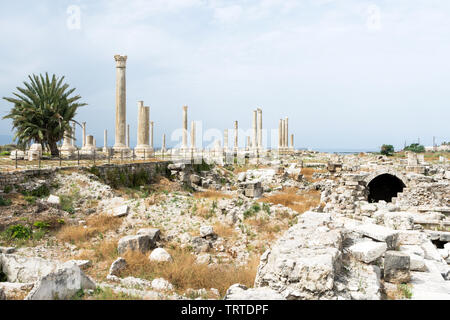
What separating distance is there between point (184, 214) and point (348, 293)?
26.5 ft

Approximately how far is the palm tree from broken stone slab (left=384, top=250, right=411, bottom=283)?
19.8 metres

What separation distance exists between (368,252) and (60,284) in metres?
5.14

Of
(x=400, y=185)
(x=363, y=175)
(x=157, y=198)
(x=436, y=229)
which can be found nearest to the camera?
(x=436, y=229)

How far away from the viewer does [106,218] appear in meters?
11.5

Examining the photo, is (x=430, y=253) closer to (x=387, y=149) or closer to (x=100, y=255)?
(x=100, y=255)

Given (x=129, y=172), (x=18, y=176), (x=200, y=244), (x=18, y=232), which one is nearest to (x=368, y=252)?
(x=200, y=244)

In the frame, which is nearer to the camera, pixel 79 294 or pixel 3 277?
pixel 79 294

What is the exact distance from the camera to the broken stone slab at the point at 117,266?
7412 mm

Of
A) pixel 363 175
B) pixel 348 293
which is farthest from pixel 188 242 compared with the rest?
pixel 363 175

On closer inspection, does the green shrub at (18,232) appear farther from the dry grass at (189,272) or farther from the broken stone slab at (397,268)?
the broken stone slab at (397,268)

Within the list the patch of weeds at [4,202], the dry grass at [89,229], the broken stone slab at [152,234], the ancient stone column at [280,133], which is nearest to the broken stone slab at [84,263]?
the broken stone slab at [152,234]

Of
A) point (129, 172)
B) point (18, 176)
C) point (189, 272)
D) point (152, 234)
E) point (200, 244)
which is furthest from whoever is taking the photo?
point (129, 172)

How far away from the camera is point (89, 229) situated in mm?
10625
